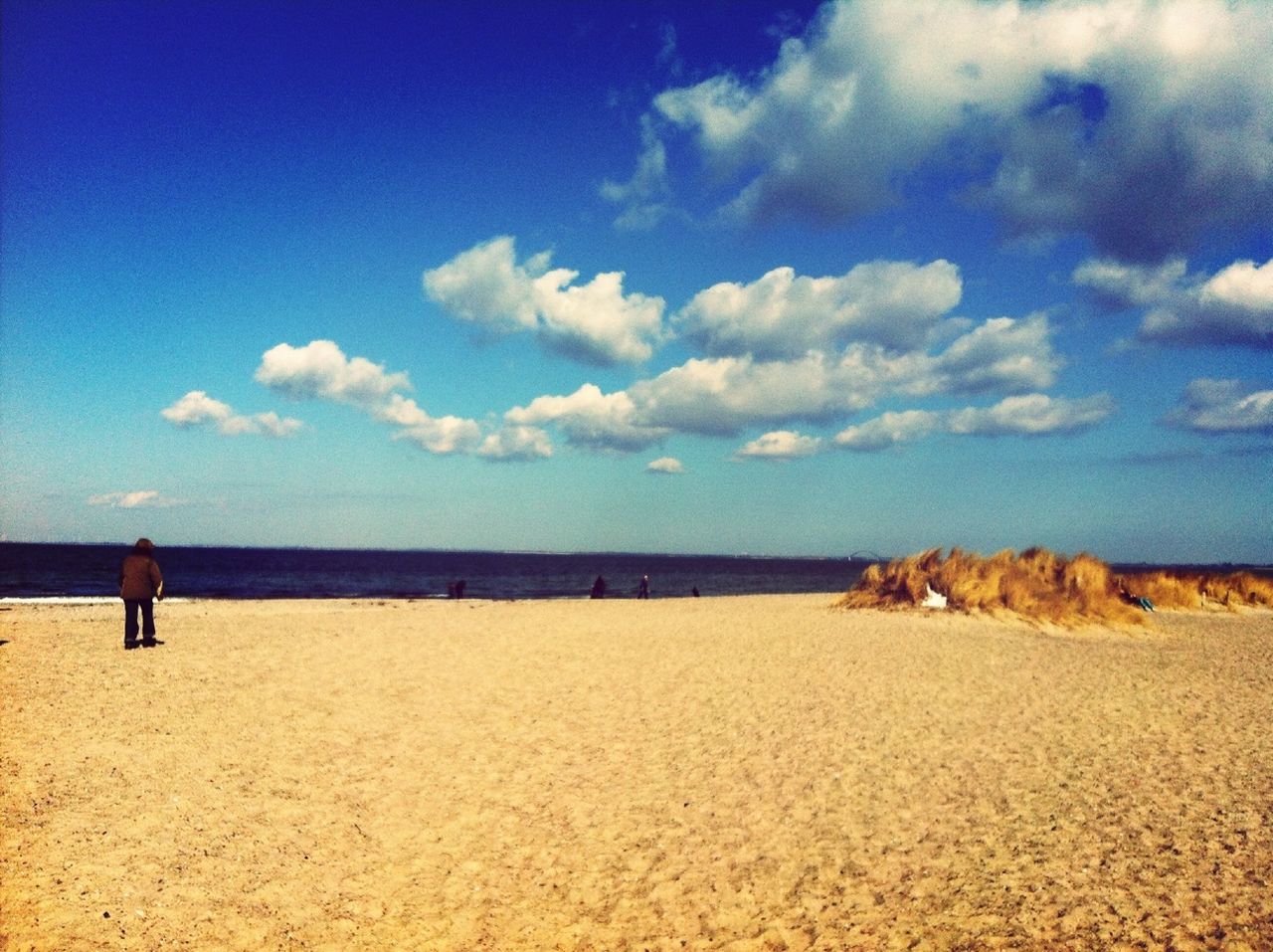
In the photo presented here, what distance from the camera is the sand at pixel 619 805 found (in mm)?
5379

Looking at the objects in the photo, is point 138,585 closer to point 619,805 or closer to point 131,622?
point 131,622

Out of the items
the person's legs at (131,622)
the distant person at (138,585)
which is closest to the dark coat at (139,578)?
the distant person at (138,585)

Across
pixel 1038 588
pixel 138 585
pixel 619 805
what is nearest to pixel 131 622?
pixel 138 585

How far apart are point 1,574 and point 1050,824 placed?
6998 cm

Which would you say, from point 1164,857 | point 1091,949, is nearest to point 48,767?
point 1091,949

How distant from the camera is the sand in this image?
538 cm

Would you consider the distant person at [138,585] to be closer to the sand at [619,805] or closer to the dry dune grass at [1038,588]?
the sand at [619,805]

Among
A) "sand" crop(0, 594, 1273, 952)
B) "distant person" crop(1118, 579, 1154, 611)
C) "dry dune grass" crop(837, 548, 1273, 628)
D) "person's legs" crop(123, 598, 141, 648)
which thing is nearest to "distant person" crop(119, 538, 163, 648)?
"person's legs" crop(123, 598, 141, 648)

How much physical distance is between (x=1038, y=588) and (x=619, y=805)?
21361mm

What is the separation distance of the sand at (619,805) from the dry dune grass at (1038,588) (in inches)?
356

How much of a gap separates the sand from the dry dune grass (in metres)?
9.03

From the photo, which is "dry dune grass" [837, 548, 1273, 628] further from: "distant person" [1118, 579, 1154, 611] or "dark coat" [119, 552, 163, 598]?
"dark coat" [119, 552, 163, 598]

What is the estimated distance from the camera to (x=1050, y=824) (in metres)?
7.05

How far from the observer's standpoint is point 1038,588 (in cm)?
2419
